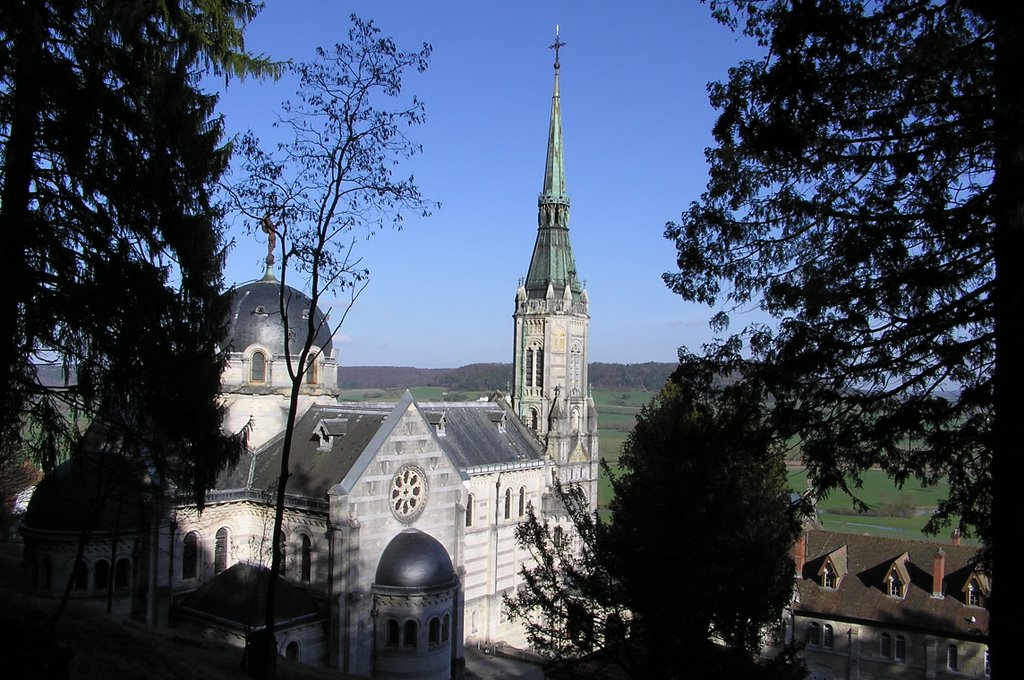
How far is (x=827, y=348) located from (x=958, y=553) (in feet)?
99.8

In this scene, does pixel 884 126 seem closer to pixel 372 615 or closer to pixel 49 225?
pixel 49 225

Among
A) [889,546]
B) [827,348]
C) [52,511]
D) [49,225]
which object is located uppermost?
[49,225]

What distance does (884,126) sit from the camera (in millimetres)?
10586

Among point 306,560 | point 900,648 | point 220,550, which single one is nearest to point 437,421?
point 306,560

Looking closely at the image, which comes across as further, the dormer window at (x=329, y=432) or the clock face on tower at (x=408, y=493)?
the dormer window at (x=329, y=432)

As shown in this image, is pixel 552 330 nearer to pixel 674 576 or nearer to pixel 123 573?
pixel 123 573

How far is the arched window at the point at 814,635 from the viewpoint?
34125 mm

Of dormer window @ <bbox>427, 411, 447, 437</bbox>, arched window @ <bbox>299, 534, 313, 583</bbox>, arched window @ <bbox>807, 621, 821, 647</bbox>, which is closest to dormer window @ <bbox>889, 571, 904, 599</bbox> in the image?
arched window @ <bbox>807, 621, 821, 647</bbox>

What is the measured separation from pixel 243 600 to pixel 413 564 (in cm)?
601

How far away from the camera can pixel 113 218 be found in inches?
500

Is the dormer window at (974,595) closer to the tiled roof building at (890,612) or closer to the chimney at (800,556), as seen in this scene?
the tiled roof building at (890,612)

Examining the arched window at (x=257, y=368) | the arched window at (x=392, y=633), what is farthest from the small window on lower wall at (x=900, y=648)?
the arched window at (x=257, y=368)

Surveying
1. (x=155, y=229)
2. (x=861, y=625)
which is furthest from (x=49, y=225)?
(x=861, y=625)

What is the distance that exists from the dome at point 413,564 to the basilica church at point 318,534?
0.17ft
